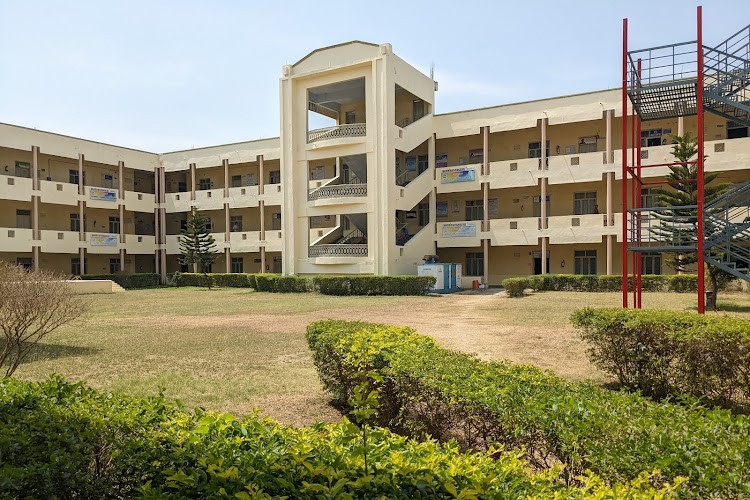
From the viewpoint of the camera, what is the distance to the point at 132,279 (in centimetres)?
4038

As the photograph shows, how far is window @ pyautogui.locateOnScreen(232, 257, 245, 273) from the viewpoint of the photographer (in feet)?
144

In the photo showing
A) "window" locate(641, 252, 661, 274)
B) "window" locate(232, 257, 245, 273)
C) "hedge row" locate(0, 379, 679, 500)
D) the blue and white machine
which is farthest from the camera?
"window" locate(232, 257, 245, 273)

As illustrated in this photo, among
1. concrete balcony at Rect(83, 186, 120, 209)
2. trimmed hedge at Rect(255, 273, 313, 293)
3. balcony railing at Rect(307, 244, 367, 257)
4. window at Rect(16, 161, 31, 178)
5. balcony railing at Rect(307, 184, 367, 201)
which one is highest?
window at Rect(16, 161, 31, 178)

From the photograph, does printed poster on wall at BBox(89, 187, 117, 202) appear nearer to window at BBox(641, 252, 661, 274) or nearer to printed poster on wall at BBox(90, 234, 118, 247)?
printed poster on wall at BBox(90, 234, 118, 247)

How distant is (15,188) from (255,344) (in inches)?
1268

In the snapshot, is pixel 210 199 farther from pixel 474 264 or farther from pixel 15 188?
pixel 474 264

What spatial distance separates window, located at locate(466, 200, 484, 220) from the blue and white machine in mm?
5015

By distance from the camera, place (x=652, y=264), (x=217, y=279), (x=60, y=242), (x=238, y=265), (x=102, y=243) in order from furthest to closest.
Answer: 1. (x=238, y=265)
2. (x=102, y=243)
3. (x=217, y=279)
4. (x=60, y=242)
5. (x=652, y=264)

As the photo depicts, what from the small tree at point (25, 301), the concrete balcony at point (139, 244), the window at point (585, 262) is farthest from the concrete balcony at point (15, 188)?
the window at point (585, 262)

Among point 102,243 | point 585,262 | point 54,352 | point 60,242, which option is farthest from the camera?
A: point 102,243

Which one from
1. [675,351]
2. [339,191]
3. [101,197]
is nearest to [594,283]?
[339,191]

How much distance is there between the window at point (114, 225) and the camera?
43406 mm

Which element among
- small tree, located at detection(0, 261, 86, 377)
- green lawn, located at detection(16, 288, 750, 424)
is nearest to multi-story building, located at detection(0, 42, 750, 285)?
green lawn, located at detection(16, 288, 750, 424)

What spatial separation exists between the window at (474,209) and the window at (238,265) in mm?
18864
